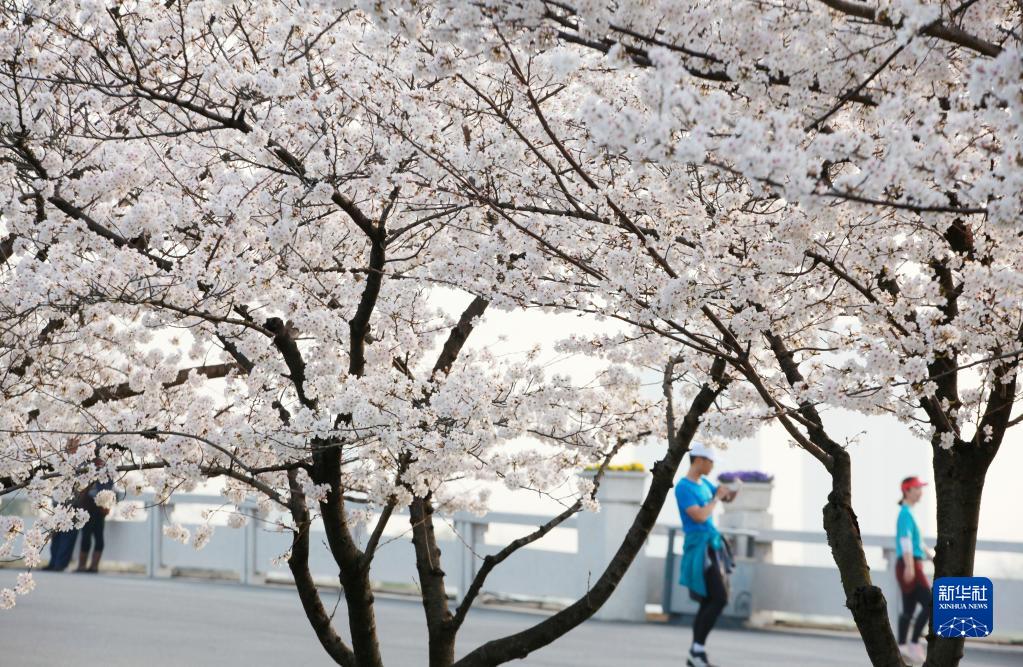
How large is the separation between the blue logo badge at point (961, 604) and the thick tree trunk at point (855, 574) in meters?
0.21

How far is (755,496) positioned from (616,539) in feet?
5.42

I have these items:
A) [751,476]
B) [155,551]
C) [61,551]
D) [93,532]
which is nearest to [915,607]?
[751,476]

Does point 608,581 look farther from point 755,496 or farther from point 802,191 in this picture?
point 755,496

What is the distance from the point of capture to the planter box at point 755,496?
1382 cm

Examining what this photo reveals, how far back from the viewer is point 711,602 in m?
9.40

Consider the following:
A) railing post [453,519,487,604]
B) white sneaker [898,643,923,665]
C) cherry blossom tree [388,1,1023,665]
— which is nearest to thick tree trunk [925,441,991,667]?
cherry blossom tree [388,1,1023,665]

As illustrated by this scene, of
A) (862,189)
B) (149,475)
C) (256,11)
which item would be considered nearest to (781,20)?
(862,189)

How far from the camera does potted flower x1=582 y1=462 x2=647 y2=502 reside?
528 inches

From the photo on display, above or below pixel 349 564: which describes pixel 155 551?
below

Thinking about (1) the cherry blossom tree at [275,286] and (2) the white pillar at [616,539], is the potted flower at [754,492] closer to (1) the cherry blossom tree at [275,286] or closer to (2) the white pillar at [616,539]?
(2) the white pillar at [616,539]

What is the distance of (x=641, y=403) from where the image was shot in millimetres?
7391

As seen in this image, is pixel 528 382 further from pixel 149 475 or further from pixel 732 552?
pixel 732 552

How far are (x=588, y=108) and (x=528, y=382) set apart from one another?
368 centimetres

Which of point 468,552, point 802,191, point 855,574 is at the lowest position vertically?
point 468,552
